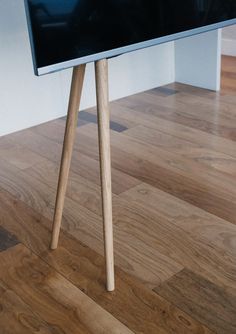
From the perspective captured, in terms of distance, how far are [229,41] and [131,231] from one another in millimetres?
2593

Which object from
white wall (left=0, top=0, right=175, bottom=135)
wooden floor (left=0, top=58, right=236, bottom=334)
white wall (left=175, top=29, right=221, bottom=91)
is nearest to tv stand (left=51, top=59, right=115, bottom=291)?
wooden floor (left=0, top=58, right=236, bottom=334)

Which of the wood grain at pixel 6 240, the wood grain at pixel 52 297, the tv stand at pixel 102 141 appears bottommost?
the wood grain at pixel 6 240

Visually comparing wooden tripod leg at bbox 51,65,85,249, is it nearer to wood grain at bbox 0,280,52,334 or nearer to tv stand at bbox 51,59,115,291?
tv stand at bbox 51,59,115,291

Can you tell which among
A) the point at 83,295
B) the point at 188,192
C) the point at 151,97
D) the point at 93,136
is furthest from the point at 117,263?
the point at 151,97

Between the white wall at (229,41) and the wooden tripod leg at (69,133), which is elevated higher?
the wooden tripod leg at (69,133)

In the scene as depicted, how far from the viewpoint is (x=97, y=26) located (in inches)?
35.5

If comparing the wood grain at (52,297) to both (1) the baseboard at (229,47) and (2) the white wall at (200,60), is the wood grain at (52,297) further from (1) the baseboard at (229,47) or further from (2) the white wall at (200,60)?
(1) the baseboard at (229,47)

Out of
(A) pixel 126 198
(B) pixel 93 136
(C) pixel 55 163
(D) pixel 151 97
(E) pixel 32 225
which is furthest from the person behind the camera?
(D) pixel 151 97

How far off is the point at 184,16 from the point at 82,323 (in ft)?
2.54

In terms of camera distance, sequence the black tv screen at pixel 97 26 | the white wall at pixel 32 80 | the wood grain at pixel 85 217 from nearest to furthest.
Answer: the black tv screen at pixel 97 26 < the wood grain at pixel 85 217 < the white wall at pixel 32 80

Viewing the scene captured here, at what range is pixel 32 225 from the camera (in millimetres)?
1457

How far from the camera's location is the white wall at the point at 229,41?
11.5 ft

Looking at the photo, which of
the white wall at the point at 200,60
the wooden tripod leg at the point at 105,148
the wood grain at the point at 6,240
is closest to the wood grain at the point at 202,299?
the wooden tripod leg at the point at 105,148

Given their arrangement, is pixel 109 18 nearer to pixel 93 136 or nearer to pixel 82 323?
pixel 82 323
